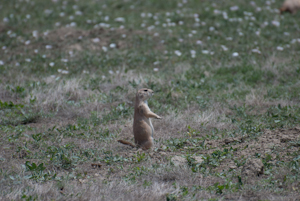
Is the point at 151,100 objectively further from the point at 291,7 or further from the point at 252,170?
the point at 291,7

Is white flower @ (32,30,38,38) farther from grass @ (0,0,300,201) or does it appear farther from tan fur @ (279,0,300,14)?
tan fur @ (279,0,300,14)

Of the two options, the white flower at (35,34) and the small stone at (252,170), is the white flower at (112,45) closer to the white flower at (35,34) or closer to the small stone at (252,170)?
the white flower at (35,34)

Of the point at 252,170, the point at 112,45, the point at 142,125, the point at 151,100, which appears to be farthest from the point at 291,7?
the point at 252,170

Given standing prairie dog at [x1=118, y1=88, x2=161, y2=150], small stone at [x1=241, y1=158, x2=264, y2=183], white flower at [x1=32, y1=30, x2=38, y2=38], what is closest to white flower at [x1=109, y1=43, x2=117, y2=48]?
white flower at [x1=32, y1=30, x2=38, y2=38]

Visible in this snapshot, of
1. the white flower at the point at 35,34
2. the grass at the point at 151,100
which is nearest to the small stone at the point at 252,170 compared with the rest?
the grass at the point at 151,100

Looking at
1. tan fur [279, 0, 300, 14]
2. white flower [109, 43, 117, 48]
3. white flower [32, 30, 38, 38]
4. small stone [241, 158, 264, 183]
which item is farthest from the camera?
tan fur [279, 0, 300, 14]

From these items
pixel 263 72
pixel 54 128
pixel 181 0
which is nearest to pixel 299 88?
pixel 263 72

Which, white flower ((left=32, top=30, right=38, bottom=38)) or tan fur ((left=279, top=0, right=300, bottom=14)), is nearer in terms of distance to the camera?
white flower ((left=32, top=30, right=38, bottom=38))

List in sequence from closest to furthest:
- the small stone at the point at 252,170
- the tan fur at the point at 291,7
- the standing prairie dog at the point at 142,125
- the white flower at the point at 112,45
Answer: the small stone at the point at 252,170, the standing prairie dog at the point at 142,125, the white flower at the point at 112,45, the tan fur at the point at 291,7

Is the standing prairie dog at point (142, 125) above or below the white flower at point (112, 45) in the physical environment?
above

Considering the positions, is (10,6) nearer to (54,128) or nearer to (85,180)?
(54,128)

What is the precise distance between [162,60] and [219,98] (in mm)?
2697

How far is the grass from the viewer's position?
440 cm

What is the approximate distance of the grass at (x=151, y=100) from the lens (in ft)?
14.4
